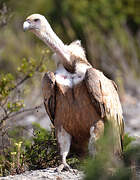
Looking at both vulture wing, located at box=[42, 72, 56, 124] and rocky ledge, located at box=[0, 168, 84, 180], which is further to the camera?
vulture wing, located at box=[42, 72, 56, 124]

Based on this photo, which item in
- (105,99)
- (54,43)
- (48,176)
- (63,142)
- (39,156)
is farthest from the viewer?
(39,156)

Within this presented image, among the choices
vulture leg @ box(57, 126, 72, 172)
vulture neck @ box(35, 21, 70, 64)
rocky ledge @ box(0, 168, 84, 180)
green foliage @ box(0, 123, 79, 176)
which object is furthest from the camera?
green foliage @ box(0, 123, 79, 176)

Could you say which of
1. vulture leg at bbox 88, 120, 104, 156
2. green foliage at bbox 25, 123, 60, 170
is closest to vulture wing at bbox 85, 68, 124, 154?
vulture leg at bbox 88, 120, 104, 156

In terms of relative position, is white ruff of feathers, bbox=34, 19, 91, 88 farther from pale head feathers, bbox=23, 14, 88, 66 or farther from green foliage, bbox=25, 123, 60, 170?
green foliage, bbox=25, 123, 60, 170

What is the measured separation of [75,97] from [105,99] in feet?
1.29

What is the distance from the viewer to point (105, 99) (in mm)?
6125

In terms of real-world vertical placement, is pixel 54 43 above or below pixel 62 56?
above

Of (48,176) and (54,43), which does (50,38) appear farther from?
(48,176)

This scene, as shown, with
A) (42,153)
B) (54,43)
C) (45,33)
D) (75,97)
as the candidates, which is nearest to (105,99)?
(75,97)

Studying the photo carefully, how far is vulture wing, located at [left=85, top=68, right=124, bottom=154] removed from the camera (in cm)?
598

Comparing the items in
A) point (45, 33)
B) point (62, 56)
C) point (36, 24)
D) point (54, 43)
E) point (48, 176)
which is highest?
point (36, 24)

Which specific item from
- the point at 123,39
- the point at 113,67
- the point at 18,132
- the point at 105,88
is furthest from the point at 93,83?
the point at 123,39

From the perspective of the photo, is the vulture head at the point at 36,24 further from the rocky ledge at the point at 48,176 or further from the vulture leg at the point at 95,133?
the rocky ledge at the point at 48,176

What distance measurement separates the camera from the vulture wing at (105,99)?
19.6ft
